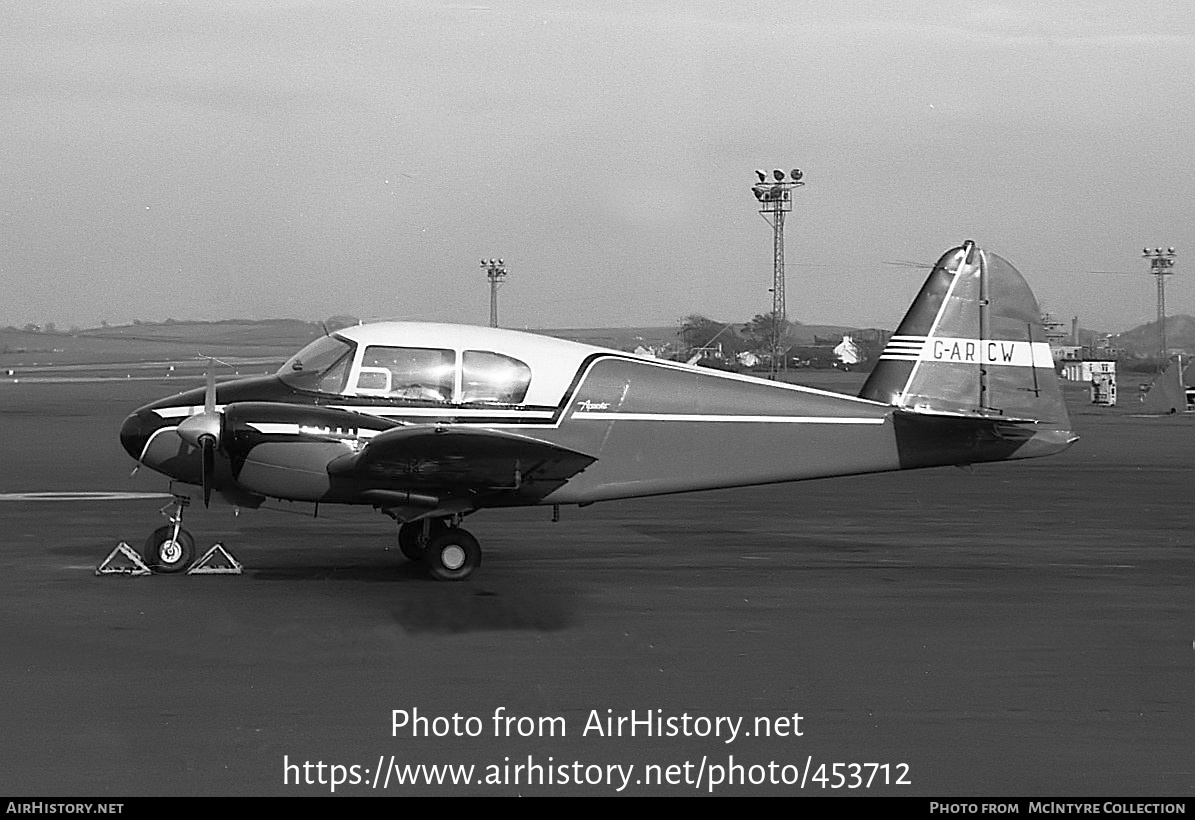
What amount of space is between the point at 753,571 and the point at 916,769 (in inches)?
273

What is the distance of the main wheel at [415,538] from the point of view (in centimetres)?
1429

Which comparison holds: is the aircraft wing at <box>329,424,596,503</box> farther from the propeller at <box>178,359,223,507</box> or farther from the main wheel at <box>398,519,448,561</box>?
the propeller at <box>178,359,223,507</box>

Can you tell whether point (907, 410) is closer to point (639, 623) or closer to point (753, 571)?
point (753, 571)

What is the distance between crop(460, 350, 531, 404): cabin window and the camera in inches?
543

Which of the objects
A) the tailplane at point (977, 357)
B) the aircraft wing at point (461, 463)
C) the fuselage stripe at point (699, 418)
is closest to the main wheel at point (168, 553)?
the aircraft wing at point (461, 463)

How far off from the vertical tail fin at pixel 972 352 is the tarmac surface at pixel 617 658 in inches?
63.2

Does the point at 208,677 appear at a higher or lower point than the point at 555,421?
lower

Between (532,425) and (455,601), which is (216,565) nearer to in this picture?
(455,601)

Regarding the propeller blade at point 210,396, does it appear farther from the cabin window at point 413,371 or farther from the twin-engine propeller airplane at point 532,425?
the cabin window at point 413,371

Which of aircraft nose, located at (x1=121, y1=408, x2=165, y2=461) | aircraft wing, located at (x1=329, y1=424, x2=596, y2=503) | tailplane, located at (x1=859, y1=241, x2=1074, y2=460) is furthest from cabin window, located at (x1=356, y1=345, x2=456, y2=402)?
tailplane, located at (x1=859, y1=241, x2=1074, y2=460)

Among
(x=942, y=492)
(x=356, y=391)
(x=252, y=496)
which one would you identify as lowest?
(x=942, y=492)

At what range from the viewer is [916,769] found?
7.41 metres

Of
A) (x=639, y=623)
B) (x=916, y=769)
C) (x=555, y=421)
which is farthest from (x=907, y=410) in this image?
(x=916, y=769)

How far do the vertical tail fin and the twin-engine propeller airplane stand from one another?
0.07 feet
